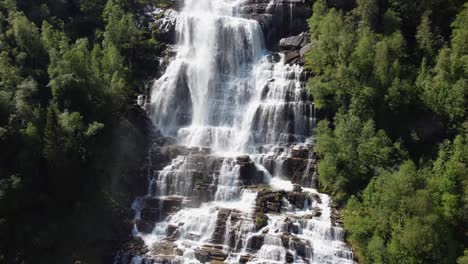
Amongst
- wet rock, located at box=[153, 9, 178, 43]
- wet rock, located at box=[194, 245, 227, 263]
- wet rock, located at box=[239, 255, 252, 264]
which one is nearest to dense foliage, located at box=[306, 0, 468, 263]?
wet rock, located at box=[239, 255, 252, 264]

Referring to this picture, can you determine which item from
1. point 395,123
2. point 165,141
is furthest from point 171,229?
point 395,123

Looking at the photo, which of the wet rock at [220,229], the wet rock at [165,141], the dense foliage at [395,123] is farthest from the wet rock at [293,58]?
the wet rock at [220,229]

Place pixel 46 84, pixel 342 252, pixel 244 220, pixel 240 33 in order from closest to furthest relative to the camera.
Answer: pixel 342 252, pixel 244 220, pixel 46 84, pixel 240 33

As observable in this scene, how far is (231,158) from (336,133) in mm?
12122

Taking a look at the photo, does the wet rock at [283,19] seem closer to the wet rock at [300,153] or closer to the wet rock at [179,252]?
the wet rock at [300,153]

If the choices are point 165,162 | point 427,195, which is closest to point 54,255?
point 165,162

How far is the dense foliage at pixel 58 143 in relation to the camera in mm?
41375

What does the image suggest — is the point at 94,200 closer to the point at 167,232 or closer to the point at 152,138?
the point at 167,232

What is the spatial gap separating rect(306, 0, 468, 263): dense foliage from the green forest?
13cm

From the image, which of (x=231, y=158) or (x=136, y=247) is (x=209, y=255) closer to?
(x=136, y=247)

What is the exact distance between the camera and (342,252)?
39.7 meters

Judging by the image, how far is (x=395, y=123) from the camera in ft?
164

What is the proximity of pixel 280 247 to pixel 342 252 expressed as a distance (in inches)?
222

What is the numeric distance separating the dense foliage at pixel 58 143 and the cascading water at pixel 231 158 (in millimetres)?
5024
